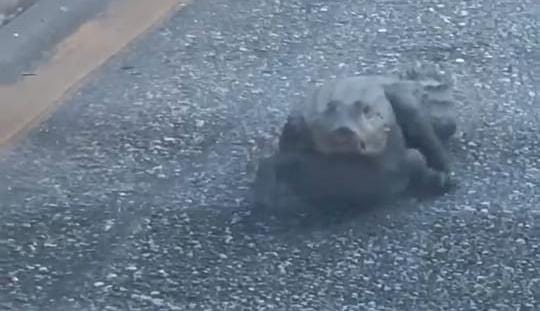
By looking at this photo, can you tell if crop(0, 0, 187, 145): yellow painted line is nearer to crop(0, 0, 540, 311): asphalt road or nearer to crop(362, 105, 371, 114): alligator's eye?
crop(0, 0, 540, 311): asphalt road

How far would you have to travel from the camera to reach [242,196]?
428cm

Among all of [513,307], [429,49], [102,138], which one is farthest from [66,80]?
[513,307]

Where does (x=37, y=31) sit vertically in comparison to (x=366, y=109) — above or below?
below

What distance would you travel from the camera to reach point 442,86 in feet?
14.9

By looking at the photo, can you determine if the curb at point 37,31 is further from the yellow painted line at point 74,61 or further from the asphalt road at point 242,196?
the asphalt road at point 242,196

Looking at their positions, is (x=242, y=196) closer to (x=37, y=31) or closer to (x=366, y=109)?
(x=366, y=109)

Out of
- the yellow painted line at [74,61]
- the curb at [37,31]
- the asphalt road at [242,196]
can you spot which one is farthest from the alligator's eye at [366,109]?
the curb at [37,31]

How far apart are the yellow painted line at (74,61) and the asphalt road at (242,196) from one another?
8 cm

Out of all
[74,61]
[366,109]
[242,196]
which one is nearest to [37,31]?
[74,61]

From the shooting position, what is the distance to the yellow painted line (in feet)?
16.6

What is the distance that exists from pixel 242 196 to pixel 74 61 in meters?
1.51

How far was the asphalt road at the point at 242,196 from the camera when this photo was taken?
379 cm

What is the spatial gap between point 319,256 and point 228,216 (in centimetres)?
35

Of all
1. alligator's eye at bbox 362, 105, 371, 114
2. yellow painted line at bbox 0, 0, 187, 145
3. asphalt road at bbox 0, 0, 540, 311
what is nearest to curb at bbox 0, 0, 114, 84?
yellow painted line at bbox 0, 0, 187, 145
